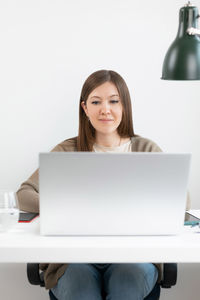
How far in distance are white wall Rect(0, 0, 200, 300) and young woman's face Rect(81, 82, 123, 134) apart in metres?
0.42

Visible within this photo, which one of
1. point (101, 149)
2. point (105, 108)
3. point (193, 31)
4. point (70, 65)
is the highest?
point (193, 31)

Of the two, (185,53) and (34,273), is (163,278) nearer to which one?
(34,273)

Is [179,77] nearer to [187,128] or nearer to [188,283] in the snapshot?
[187,128]

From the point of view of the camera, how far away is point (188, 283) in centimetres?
289

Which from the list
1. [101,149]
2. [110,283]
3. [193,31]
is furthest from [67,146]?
[193,31]

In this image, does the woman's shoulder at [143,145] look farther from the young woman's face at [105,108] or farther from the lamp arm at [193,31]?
the lamp arm at [193,31]

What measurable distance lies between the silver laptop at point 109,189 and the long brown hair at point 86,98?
905mm

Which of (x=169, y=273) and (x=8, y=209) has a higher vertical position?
(x=8, y=209)

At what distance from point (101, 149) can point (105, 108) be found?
0.21 m

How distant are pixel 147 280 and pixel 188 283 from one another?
46.6 inches

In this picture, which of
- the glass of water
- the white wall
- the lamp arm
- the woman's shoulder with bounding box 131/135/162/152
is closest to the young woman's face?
the woman's shoulder with bounding box 131/135/162/152

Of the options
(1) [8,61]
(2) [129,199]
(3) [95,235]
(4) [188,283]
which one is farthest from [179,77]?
(4) [188,283]

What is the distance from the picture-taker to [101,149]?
2375 mm

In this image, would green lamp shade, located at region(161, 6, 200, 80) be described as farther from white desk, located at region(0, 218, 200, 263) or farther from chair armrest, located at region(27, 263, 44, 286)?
chair armrest, located at region(27, 263, 44, 286)
